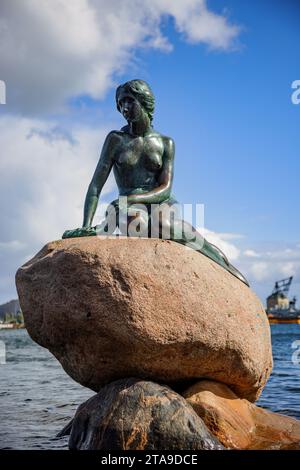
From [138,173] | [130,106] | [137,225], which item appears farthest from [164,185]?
[130,106]

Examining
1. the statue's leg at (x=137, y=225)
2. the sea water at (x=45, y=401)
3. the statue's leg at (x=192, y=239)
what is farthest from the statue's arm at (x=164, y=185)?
the sea water at (x=45, y=401)

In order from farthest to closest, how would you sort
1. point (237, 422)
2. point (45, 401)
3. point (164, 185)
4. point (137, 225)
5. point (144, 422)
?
1. point (45, 401)
2. point (164, 185)
3. point (137, 225)
4. point (237, 422)
5. point (144, 422)

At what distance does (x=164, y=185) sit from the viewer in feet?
19.8

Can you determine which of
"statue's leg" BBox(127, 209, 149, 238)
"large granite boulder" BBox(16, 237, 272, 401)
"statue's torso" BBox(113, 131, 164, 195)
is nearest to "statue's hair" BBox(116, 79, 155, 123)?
"statue's torso" BBox(113, 131, 164, 195)

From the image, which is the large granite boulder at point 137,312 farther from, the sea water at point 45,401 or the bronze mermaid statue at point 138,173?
the sea water at point 45,401

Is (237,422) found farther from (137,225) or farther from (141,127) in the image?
(141,127)

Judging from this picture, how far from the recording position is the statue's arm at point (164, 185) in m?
5.80

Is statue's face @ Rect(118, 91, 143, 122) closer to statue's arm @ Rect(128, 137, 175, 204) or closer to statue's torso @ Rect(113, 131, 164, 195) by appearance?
statue's torso @ Rect(113, 131, 164, 195)

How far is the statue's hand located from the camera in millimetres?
5602

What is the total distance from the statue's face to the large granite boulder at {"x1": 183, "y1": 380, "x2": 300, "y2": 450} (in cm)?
275

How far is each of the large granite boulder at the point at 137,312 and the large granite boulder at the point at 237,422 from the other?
0.16 metres

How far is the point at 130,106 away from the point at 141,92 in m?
0.18
